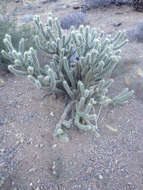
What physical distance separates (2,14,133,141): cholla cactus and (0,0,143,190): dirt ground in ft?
0.59

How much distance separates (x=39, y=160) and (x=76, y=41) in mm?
1434

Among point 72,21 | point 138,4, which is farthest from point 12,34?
point 138,4

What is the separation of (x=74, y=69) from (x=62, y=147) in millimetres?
937

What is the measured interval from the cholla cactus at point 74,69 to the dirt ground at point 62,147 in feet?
0.59

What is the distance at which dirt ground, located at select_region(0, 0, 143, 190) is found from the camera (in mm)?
2244

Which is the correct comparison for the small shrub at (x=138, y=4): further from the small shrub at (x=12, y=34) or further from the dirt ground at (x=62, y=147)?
the dirt ground at (x=62, y=147)

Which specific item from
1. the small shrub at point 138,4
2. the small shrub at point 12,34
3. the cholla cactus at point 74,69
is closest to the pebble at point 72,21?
the small shrub at point 12,34

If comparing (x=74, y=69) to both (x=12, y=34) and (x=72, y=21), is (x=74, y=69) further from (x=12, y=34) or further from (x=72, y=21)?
(x=72, y=21)

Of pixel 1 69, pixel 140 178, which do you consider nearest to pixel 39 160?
pixel 140 178

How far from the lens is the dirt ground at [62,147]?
2244mm

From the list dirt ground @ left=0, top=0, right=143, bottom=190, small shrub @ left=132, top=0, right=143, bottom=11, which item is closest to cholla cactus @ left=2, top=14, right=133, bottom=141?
dirt ground @ left=0, top=0, right=143, bottom=190

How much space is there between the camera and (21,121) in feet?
9.13

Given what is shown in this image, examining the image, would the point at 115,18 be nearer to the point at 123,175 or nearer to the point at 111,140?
the point at 111,140

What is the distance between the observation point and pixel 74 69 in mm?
2736
